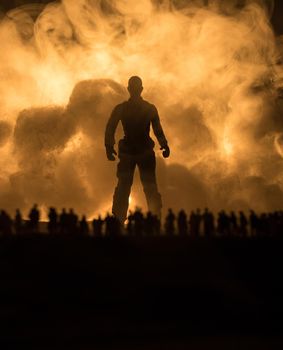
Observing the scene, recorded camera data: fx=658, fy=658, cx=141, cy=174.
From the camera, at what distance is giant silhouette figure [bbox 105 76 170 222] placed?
24.4 m

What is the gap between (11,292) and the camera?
53.2ft

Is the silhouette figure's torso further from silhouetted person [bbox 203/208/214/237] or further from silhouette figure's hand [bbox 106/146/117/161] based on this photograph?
silhouetted person [bbox 203/208/214/237]

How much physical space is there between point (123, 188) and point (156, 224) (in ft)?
11.8

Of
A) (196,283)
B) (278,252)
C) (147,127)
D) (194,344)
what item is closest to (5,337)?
(194,344)

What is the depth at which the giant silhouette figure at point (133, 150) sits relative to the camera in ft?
80.1

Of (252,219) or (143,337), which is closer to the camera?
(143,337)

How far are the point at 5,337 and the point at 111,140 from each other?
37.4 ft

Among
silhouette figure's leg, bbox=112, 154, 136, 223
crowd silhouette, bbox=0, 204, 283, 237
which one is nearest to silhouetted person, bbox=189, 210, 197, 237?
crowd silhouette, bbox=0, 204, 283, 237

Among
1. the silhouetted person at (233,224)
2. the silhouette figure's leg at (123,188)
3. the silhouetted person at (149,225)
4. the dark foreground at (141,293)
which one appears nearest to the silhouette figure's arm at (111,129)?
the silhouette figure's leg at (123,188)

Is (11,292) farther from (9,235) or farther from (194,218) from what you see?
(194,218)

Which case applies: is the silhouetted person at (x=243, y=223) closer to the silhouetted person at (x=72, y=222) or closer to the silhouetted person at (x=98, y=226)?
the silhouetted person at (x=98, y=226)

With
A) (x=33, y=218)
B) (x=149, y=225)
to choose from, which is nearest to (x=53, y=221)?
(x=33, y=218)

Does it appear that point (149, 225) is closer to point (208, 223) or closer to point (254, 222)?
point (208, 223)

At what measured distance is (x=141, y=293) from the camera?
55.6ft
